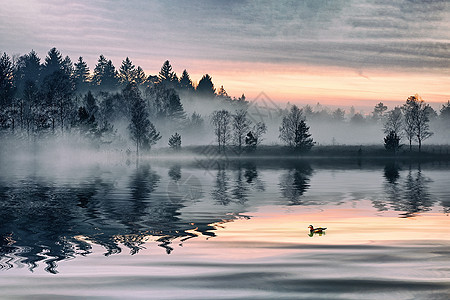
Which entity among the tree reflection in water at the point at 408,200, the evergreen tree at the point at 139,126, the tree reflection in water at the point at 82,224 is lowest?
the tree reflection in water at the point at 408,200

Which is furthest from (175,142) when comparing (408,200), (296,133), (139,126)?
(408,200)

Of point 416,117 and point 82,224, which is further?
point 416,117

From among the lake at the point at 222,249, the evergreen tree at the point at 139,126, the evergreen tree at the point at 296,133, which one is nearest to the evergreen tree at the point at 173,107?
the evergreen tree at the point at 296,133

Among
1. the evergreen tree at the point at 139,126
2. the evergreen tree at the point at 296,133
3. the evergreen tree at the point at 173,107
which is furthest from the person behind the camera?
the evergreen tree at the point at 173,107

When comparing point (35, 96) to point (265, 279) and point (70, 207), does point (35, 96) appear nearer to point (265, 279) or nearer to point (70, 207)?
point (70, 207)

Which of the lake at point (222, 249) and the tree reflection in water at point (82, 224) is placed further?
the tree reflection in water at point (82, 224)

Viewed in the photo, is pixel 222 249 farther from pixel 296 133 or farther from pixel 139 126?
pixel 296 133

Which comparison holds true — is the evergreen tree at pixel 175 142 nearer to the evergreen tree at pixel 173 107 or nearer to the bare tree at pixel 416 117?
the evergreen tree at pixel 173 107

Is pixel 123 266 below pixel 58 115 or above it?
below

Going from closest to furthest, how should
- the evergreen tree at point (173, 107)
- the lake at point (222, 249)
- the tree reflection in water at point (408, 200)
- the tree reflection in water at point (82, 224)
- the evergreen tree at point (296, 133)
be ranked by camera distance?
the lake at point (222, 249) < the tree reflection in water at point (82, 224) < the tree reflection in water at point (408, 200) < the evergreen tree at point (296, 133) < the evergreen tree at point (173, 107)

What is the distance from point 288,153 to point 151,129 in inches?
1516

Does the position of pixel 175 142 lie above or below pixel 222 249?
above

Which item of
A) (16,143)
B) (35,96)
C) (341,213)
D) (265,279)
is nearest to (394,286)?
(265,279)

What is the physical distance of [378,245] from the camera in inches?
693
